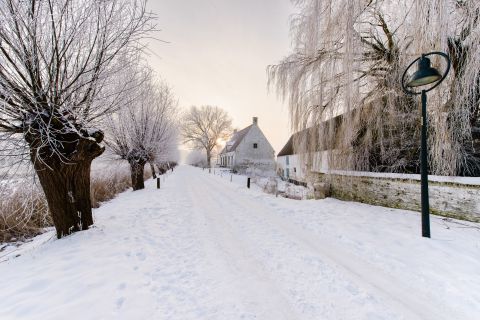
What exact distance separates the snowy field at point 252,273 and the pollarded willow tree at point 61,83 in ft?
4.34

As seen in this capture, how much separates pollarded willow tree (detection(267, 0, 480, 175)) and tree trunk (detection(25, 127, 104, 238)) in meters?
6.39

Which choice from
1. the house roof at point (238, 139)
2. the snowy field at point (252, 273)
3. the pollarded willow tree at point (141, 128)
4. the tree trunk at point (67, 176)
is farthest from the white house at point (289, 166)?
the tree trunk at point (67, 176)

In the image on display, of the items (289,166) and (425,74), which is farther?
(289,166)

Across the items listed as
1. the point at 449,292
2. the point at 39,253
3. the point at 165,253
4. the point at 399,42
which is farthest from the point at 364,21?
the point at 39,253

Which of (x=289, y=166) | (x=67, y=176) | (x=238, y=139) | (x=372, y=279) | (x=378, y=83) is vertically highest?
(x=238, y=139)

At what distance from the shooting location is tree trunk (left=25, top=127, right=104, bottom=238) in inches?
164

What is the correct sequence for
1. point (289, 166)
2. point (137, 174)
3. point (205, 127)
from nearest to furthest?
point (137, 174) < point (289, 166) < point (205, 127)

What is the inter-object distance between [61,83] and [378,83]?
27.0ft

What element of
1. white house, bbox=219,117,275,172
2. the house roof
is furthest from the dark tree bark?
the house roof

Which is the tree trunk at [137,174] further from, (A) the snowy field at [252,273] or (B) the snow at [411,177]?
(B) the snow at [411,177]

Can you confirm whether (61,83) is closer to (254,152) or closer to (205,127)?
(254,152)

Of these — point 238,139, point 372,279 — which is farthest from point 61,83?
point 238,139

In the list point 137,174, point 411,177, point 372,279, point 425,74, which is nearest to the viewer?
point 372,279

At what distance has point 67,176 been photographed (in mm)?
4430
